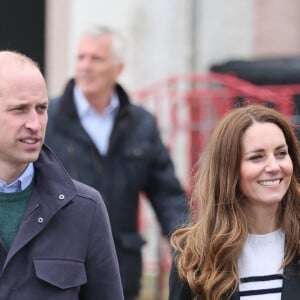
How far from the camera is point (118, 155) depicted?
619 cm

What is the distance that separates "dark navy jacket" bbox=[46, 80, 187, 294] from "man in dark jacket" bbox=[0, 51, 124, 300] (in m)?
2.04

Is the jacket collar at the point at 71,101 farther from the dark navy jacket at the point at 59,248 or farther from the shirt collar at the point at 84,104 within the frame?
the dark navy jacket at the point at 59,248

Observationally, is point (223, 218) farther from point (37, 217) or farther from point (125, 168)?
point (125, 168)

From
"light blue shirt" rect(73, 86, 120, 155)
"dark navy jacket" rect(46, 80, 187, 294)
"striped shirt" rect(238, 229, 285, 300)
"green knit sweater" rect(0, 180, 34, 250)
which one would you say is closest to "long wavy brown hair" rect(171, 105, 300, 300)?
"striped shirt" rect(238, 229, 285, 300)

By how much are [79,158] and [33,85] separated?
2255 millimetres

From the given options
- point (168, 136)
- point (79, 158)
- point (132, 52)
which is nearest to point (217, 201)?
point (79, 158)

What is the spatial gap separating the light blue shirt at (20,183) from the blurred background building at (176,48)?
494 cm

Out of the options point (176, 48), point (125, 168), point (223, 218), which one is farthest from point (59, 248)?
point (176, 48)

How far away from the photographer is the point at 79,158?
6039 millimetres

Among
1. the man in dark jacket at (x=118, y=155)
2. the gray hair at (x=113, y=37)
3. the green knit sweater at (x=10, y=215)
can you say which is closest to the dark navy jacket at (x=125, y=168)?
the man in dark jacket at (x=118, y=155)

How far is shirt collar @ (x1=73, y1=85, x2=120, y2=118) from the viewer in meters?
6.24

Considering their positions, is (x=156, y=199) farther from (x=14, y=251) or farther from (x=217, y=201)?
(x=14, y=251)

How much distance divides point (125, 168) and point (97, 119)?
31 cm

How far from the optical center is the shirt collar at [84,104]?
20.5ft
